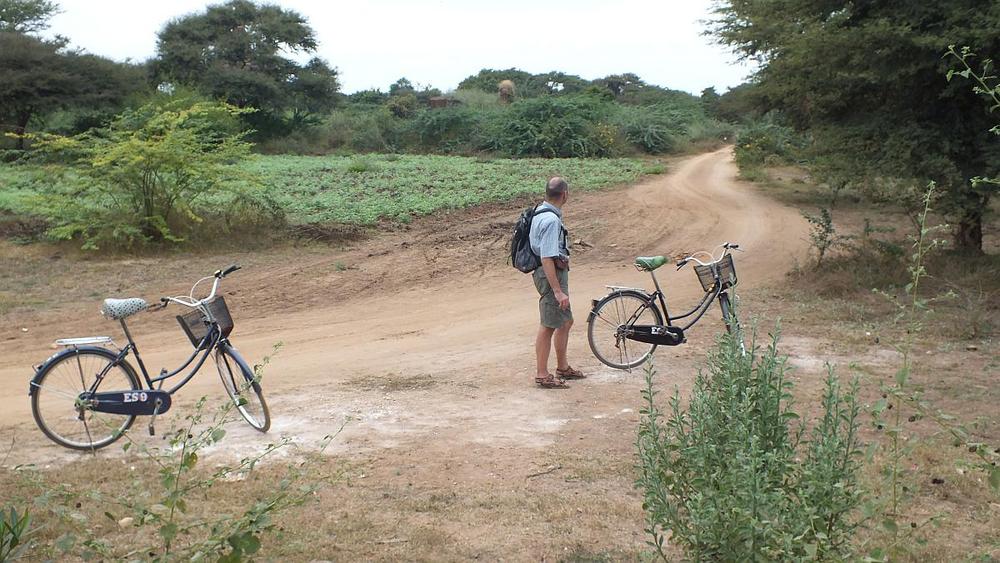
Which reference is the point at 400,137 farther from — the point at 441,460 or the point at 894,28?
the point at 441,460

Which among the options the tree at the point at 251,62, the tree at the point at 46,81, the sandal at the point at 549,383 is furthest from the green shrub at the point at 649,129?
the sandal at the point at 549,383

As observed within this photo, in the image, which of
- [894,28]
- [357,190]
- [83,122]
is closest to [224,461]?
[894,28]

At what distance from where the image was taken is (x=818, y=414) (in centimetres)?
672

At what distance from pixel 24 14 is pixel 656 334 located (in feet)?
114

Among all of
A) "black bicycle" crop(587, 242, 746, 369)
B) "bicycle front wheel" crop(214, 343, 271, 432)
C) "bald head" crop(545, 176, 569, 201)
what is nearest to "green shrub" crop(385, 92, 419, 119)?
"black bicycle" crop(587, 242, 746, 369)

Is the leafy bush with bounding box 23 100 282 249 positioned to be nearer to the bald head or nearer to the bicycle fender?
the bicycle fender

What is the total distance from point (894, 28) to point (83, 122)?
28281mm

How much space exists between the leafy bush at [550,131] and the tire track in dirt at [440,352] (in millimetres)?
14134

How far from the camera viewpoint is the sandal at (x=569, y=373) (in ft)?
24.6

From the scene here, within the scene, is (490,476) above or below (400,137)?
below

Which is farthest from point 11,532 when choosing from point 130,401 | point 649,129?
point 649,129

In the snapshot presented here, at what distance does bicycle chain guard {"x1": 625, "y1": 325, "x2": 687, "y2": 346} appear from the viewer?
7816 mm

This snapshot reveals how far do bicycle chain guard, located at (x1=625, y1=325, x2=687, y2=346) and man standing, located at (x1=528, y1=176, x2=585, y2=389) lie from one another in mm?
742

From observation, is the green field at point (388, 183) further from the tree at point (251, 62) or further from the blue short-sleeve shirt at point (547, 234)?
the tree at point (251, 62)
